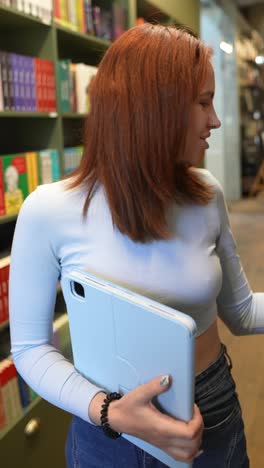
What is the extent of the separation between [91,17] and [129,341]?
230cm

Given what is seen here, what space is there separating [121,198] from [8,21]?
161 centimetres

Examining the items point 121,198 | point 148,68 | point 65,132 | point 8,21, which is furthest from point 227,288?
point 65,132

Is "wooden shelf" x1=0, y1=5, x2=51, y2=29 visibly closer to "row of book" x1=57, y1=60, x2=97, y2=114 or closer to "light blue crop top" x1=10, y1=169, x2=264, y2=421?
"row of book" x1=57, y1=60, x2=97, y2=114

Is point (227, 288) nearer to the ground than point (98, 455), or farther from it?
farther from it

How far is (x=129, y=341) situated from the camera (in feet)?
2.41

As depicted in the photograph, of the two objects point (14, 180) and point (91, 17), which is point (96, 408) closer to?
point (14, 180)

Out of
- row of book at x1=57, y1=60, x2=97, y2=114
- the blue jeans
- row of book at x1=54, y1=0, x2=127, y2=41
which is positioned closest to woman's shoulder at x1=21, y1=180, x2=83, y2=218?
the blue jeans

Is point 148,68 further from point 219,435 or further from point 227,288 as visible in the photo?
point 219,435

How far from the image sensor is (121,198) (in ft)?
2.79

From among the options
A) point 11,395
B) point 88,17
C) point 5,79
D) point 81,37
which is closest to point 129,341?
point 11,395

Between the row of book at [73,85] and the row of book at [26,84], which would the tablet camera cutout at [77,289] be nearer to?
the row of book at [26,84]

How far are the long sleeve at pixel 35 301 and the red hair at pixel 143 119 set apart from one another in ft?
0.31

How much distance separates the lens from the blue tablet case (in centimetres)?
66

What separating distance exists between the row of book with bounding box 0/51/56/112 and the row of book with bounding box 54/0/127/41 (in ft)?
0.91
